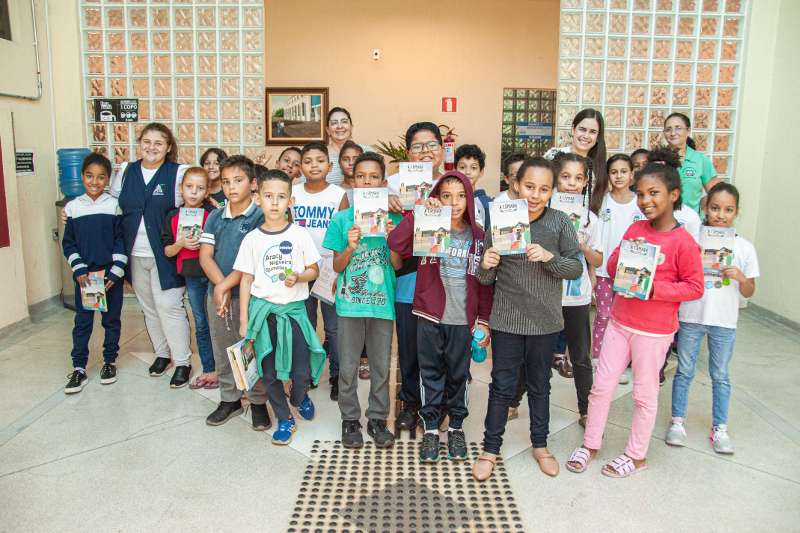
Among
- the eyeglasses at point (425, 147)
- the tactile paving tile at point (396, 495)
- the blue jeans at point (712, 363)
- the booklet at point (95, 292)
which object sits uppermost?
the eyeglasses at point (425, 147)

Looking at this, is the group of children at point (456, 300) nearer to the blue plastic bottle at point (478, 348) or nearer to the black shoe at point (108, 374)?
the blue plastic bottle at point (478, 348)

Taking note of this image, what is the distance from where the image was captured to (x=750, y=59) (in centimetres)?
456

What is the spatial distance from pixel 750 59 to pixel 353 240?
4200 millimetres

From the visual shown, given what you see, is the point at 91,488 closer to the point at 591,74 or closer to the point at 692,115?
the point at 591,74

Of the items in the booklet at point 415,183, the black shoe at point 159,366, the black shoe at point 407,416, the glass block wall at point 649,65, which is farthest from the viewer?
the glass block wall at point 649,65

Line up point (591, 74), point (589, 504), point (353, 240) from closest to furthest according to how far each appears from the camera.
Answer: point (589, 504) < point (353, 240) < point (591, 74)

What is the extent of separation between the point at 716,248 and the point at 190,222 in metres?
2.84

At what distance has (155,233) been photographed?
335 cm

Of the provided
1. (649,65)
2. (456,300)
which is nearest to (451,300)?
(456,300)

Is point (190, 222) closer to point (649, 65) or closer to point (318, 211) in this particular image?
point (318, 211)

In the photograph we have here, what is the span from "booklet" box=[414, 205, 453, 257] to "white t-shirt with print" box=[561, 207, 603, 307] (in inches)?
29.3

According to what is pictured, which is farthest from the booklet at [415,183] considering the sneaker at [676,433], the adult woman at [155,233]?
the sneaker at [676,433]

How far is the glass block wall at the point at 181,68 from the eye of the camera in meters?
4.66

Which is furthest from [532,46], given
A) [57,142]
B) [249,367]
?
[249,367]
